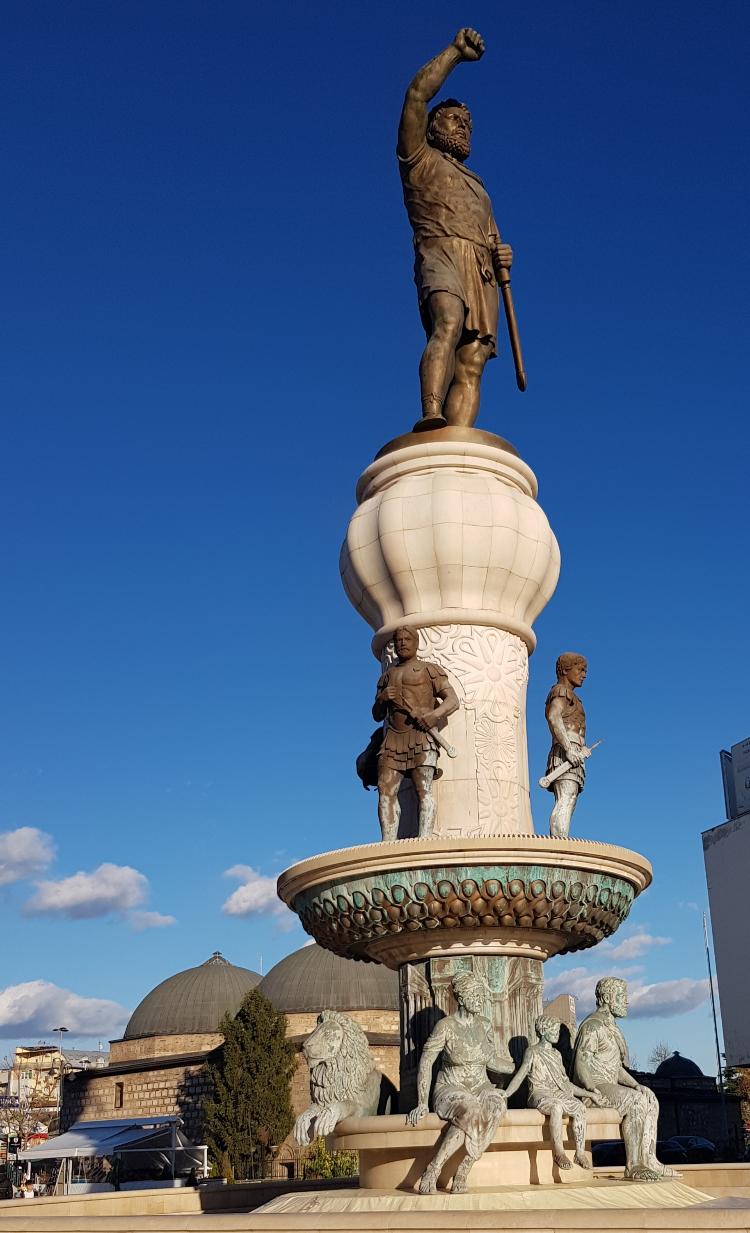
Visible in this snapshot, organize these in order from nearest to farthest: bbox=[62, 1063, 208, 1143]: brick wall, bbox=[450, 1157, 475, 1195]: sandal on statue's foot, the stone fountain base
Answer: bbox=[450, 1157, 475, 1195]: sandal on statue's foot → the stone fountain base → bbox=[62, 1063, 208, 1143]: brick wall

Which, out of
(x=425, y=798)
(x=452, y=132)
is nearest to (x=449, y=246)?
(x=452, y=132)

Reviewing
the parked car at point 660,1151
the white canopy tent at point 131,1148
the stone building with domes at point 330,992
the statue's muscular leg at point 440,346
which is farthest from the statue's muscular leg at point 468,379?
the stone building with domes at point 330,992

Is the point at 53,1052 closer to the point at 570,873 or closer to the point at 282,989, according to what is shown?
the point at 282,989

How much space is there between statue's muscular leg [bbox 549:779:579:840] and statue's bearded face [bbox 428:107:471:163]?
7.23 meters

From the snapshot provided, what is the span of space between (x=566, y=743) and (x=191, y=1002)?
5124 centimetres

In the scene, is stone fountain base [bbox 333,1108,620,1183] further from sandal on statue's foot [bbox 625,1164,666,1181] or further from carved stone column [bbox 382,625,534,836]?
carved stone column [bbox 382,625,534,836]

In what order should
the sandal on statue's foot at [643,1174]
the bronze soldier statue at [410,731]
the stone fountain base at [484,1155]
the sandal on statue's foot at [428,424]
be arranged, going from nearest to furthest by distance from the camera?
1. the stone fountain base at [484,1155]
2. the sandal on statue's foot at [643,1174]
3. the bronze soldier statue at [410,731]
4. the sandal on statue's foot at [428,424]

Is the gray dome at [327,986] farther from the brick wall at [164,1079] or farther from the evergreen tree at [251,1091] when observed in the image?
the evergreen tree at [251,1091]

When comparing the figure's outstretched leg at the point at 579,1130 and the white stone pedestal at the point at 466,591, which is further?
the white stone pedestal at the point at 466,591

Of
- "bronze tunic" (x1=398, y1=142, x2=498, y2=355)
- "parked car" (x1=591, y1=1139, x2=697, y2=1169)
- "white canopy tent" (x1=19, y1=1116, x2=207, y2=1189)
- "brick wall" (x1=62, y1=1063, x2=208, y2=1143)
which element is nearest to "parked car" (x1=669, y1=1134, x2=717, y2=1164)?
"parked car" (x1=591, y1=1139, x2=697, y2=1169)

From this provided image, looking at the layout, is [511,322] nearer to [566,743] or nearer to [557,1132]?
[566,743]

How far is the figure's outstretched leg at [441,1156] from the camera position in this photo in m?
8.28

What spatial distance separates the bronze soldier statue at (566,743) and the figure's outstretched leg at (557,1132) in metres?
2.94

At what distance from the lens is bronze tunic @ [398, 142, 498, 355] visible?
13.6 meters
